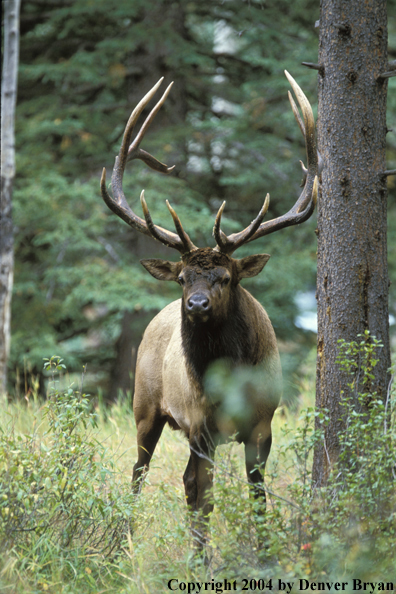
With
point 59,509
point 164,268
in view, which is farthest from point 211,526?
point 164,268

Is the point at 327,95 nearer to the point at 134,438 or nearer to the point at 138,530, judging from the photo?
the point at 138,530

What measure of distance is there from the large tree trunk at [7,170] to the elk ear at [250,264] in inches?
166

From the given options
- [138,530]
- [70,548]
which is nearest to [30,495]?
[70,548]

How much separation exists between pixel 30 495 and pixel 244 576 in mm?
1191

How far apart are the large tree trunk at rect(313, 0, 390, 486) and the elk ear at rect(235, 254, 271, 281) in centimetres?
60

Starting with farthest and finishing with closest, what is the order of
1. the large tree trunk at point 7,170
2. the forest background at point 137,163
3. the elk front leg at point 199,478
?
1. the forest background at point 137,163
2. the large tree trunk at point 7,170
3. the elk front leg at point 199,478

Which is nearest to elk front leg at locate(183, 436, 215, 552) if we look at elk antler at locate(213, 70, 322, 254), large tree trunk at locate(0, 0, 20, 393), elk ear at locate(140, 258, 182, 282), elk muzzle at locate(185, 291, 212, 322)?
elk muzzle at locate(185, 291, 212, 322)

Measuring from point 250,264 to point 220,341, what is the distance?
25.4 inches

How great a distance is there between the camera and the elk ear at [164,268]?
15.5 feet

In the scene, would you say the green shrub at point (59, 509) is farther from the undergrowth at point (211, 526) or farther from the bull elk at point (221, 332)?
the bull elk at point (221, 332)

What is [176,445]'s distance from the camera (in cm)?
612

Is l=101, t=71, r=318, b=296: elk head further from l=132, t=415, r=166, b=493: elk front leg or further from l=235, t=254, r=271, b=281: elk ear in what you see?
l=132, t=415, r=166, b=493: elk front leg

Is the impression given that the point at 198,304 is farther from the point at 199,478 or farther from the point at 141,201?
the point at 199,478

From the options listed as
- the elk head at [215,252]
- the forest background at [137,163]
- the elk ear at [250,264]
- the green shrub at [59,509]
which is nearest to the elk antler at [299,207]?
the elk head at [215,252]
